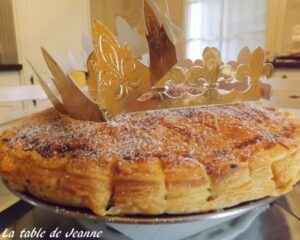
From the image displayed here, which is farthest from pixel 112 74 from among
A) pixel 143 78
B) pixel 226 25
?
pixel 226 25

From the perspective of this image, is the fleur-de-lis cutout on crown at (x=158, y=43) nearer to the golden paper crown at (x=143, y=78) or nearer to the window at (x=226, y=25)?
the golden paper crown at (x=143, y=78)

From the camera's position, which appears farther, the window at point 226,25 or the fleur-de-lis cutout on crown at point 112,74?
the window at point 226,25

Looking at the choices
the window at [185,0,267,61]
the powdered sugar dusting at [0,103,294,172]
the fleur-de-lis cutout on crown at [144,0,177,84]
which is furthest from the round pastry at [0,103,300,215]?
the window at [185,0,267,61]

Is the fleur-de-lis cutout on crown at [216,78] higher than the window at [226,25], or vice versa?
the window at [226,25]

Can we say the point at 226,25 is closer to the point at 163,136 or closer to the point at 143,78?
the point at 143,78

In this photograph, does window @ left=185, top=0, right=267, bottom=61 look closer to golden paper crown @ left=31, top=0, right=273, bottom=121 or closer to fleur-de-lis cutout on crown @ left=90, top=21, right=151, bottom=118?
golden paper crown @ left=31, top=0, right=273, bottom=121

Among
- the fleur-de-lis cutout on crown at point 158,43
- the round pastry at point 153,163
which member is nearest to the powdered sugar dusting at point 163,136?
the round pastry at point 153,163
